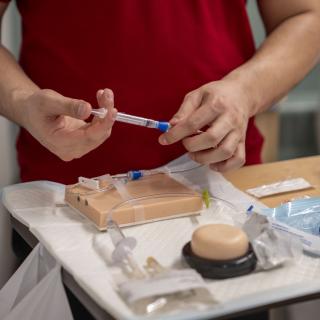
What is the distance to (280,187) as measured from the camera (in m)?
A: 0.97

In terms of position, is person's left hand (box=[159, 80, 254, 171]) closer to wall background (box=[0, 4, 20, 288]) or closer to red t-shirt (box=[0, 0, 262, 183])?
red t-shirt (box=[0, 0, 262, 183])

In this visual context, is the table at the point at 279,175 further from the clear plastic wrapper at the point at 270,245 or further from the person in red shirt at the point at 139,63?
the clear plastic wrapper at the point at 270,245

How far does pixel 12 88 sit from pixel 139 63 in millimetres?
221

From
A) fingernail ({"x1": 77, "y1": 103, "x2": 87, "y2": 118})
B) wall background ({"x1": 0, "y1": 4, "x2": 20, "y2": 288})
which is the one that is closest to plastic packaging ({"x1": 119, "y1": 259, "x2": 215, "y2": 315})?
fingernail ({"x1": 77, "y1": 103, "x2": 87, "y2": 118})

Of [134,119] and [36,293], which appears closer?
[36,293]

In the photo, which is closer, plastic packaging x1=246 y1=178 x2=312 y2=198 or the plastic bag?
the plastic bag

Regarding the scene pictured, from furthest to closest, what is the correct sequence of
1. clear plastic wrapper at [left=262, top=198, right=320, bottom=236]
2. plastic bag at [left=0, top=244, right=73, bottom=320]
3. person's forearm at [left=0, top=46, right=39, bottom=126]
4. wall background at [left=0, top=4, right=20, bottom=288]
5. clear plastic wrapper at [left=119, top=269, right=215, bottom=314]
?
1. wall background at [left=0, top=4, right=20, bottom=288]
2. person's forearm at [left=0, top=46, right=39, bottom=126]
3. clear plastic wrapper at [left=262, top=198, right=320, bottom=236]
4. plastic bag at [left=0, top=244, right=73, bottom=320]
5. clear plastic wrapper at [left=119, top=269, right=215, bottom=314]

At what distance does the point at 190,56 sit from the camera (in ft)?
Result: 3.46

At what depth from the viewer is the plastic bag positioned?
0.73 m

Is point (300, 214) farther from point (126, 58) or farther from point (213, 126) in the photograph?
point (126, 58)

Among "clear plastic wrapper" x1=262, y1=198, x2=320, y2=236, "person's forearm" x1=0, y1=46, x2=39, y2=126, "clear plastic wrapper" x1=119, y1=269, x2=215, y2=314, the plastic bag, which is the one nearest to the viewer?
"clear plastic wrapper" x1=119, y1=269, x2=215, y2=314

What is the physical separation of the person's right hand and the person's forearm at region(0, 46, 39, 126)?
0.03m

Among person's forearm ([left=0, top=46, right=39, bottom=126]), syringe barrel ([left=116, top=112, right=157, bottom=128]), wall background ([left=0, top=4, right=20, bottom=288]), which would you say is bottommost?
wall background ([left=0, top=4, right=20, bottom=288])

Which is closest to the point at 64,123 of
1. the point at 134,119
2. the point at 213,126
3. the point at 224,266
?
the point at 134,119
